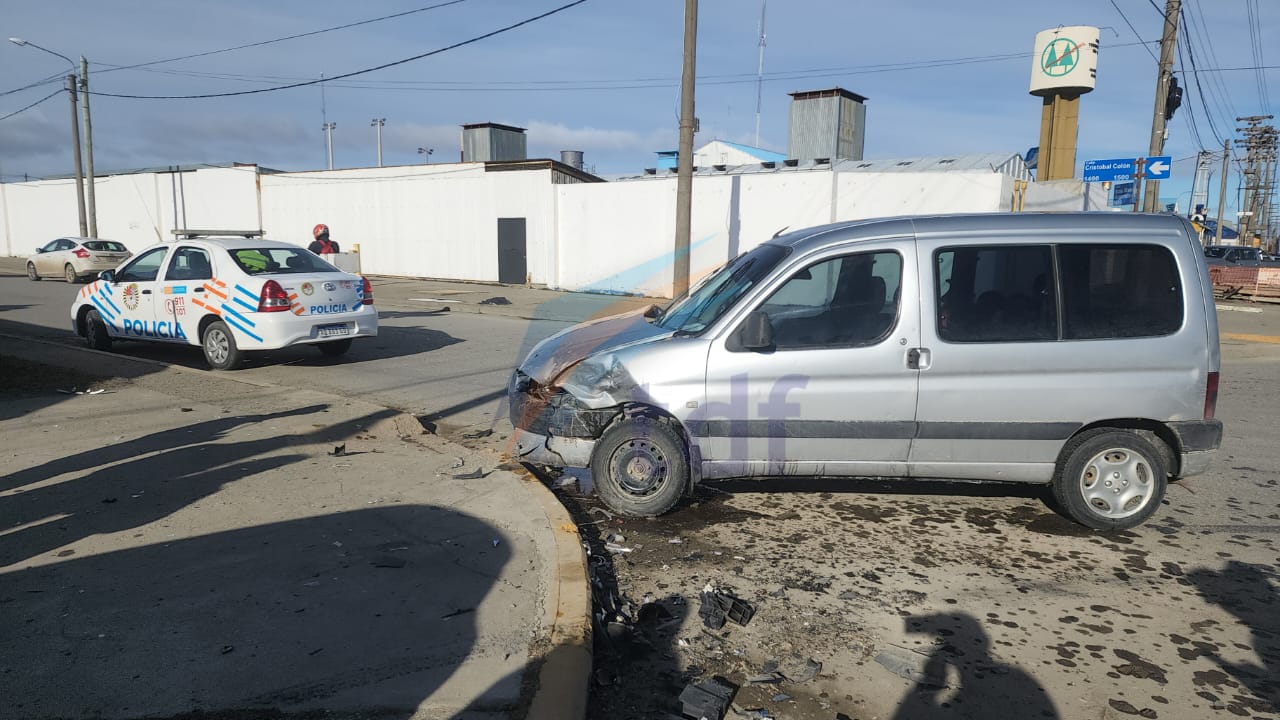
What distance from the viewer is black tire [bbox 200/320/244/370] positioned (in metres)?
9.88

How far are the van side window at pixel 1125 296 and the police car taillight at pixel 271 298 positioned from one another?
27.1 ft

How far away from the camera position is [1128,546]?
485 centimetres

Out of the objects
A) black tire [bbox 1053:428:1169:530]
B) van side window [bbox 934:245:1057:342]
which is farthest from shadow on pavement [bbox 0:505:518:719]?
black tire [bbox 1053:428:1169:530]

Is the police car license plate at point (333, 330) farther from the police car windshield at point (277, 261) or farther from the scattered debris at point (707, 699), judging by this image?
the scattered debris at point (707, 699)

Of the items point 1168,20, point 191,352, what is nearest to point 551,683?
point 191,352

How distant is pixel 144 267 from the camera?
35.2 ft

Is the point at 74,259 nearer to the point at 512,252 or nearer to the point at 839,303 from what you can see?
the point at 512,252

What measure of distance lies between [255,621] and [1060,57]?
25080 mm

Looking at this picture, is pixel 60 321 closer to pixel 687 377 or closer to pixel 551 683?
pixel 687 377

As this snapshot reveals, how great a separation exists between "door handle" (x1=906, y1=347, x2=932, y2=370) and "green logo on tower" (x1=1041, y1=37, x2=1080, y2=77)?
2177 centimetres

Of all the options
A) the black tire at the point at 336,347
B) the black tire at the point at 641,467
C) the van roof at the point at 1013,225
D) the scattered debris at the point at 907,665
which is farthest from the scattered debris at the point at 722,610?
the black tire at the point at 336,347

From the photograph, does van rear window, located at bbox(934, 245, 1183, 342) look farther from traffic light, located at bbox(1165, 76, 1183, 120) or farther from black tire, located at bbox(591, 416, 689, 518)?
traffic light, located at bbox(1165, 76, 1183, 120)

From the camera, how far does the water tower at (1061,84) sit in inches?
880

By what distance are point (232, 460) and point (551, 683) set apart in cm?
399
